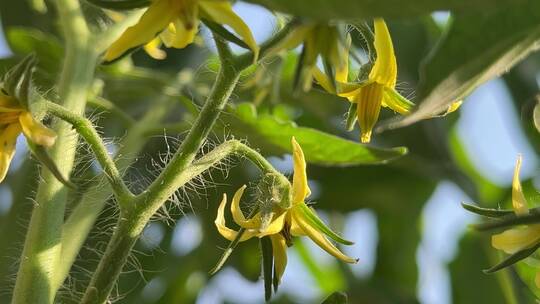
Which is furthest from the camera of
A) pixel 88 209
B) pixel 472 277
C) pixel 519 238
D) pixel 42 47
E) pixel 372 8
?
pixel 472 277

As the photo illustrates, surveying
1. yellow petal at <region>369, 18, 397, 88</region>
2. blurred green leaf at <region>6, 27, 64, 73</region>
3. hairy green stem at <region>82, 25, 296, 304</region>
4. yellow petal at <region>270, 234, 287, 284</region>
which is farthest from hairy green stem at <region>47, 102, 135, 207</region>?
blurred green leaf at <region>6, 27, 64, 73</region>

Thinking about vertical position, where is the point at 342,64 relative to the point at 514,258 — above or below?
above

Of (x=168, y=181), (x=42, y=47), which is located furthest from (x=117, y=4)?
(x=42, y=47)

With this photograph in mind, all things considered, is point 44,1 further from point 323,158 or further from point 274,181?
point 274,181

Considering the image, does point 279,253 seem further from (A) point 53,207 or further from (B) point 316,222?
(A) point 53,207

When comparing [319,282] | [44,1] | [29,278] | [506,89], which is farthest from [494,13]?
[319,282]

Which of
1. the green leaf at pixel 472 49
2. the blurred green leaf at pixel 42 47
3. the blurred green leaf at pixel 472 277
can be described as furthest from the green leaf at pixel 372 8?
the blurred green leaf at pixel 472 277

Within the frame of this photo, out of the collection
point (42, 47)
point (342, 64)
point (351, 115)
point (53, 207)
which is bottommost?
point (42, 47)
